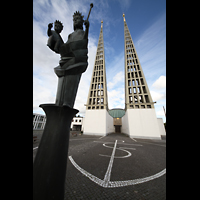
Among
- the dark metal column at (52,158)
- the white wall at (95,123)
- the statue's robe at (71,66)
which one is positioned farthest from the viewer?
the white wall at (95,123)

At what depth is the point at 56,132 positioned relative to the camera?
1691 mm

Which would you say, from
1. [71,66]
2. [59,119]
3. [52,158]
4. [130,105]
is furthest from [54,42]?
[130,105]

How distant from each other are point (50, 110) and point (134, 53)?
2708 centimetres

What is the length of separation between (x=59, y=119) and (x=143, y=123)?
61.6 ft

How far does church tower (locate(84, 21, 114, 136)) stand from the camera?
20.0 m

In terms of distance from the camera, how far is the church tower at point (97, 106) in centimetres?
1997

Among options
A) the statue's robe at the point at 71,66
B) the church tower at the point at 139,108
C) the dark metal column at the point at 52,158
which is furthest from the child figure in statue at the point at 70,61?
the church tower at the point at 139,108

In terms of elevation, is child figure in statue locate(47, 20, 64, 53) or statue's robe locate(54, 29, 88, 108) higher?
child figure in statue locate(47, 20, 64, 53)

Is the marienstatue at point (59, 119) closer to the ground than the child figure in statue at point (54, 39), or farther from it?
closer to the ground

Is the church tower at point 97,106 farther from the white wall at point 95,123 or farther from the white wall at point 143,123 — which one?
the white wall at point 143,123

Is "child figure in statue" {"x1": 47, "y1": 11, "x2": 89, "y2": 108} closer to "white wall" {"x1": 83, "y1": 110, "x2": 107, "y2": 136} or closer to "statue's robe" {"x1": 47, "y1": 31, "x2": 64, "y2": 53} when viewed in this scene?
"statue's robe" {"x1": 47, "y1": 31, "x2": 64, "y2": 53}

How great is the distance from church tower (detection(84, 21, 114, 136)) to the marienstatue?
18604 millimetres

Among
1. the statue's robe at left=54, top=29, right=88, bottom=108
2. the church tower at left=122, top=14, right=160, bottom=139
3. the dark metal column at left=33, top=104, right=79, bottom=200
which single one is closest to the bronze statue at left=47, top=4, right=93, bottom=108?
the statue's robe at left=54, top=29, right=88, bottom=108
